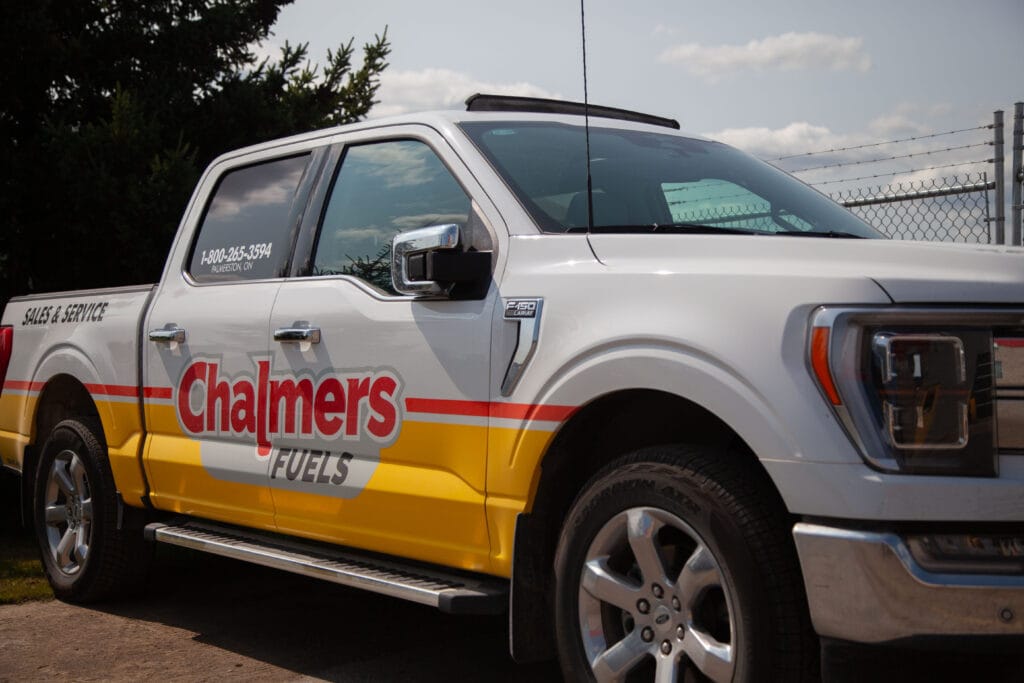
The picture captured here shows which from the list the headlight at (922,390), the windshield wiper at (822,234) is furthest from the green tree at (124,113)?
the headlight at (922,390)

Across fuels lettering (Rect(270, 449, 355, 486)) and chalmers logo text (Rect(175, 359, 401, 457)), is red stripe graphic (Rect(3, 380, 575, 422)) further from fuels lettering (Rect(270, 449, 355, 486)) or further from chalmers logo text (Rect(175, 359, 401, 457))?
fuels lettering (Rect(270, 449, 355, 486))

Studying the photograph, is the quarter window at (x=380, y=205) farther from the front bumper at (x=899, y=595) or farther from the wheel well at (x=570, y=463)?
the front bumper at (x=899, y=595)

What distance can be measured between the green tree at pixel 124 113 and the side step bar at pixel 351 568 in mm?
4230

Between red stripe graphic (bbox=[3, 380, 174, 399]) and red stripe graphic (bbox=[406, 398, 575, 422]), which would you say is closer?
red stripe graphic (bbox=[406, 398, 575, 422])

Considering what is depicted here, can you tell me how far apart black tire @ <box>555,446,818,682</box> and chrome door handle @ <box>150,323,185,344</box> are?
7.89ft

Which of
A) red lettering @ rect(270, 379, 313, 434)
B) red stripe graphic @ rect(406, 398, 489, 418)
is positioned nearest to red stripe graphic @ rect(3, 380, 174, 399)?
red lettering @ rect(270, 379, 313, 434)

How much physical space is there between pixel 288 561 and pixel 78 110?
652 centimetres

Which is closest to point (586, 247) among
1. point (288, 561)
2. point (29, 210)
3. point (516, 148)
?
point (516, 148)

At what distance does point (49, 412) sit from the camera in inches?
251

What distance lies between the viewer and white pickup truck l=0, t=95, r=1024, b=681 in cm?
284

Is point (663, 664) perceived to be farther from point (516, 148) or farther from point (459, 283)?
point (516, 148)

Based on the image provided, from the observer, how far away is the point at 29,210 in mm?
9391

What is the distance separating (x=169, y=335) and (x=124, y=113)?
415cm

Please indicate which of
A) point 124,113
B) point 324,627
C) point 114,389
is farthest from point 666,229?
point 124,113
